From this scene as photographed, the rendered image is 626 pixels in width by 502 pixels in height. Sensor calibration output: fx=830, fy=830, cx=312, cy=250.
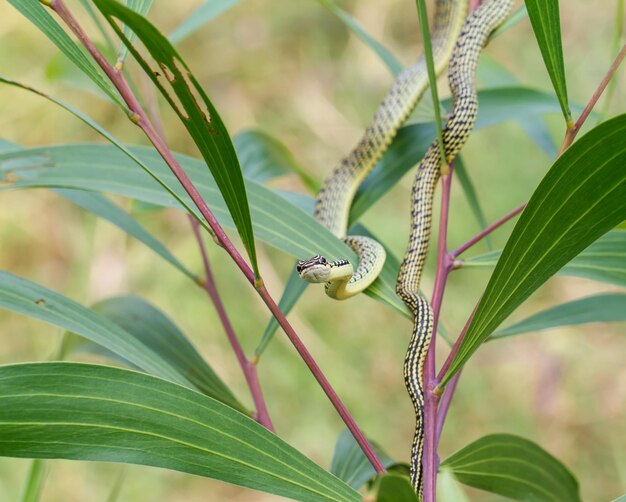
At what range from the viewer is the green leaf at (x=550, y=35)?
36.9 inches

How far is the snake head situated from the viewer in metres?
1.15

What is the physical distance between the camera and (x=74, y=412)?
0.83 metres

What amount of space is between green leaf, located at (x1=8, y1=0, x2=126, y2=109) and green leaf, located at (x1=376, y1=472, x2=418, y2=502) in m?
0.47

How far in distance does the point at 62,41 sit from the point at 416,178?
27.8 inches

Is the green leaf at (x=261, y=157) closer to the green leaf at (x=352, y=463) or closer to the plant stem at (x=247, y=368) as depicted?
the plant stem at (x=247, y=368)

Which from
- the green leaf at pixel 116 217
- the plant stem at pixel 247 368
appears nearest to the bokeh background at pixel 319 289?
the green leaf at pixel 116 217

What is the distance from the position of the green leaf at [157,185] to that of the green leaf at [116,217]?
20cm

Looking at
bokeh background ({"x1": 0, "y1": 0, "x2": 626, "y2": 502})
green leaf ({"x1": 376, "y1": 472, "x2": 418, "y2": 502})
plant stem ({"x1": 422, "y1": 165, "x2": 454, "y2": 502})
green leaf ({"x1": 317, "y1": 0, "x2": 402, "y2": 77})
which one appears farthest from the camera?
bokeh background ({"x1": 0, "y1": 0, "x2": 626, "y2": 502})

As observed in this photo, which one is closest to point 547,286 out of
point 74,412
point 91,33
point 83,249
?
point 83,249

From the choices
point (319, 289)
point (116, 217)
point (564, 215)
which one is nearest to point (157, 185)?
point (116, 217)

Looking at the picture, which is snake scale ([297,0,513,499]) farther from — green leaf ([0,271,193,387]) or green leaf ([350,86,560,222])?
green leaf ([0,271,193,387])

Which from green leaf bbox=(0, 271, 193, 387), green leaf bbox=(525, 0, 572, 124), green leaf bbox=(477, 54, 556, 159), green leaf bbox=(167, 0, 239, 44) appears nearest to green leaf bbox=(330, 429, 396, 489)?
green leaf bbox=(0, 271, 193, 387)

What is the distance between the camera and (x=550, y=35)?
3.14 feet

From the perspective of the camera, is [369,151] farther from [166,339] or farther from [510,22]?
[166,339]
